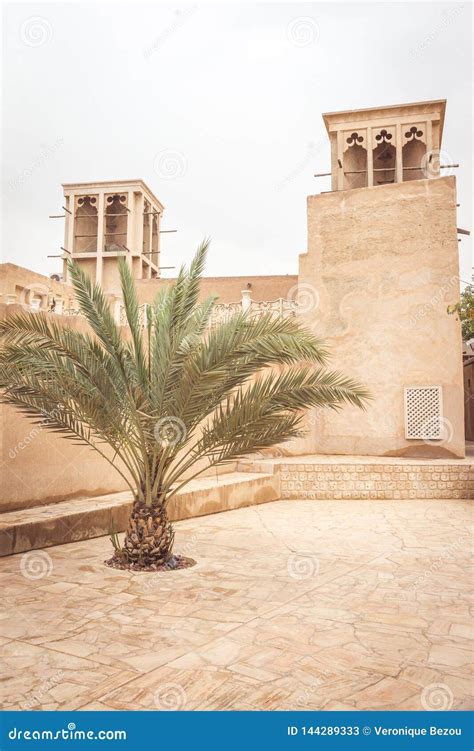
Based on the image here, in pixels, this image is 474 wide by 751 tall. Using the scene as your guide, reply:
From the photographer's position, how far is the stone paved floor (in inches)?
128

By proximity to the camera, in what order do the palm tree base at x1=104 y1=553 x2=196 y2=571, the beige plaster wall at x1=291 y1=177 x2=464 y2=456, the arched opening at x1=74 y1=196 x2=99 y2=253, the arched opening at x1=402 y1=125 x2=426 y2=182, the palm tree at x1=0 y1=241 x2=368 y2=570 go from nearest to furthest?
the palm tree at x1=0 y1=241 x2=368 y2=570, the palm tree base at x1=104 y1=553 x2=196 y2=571, the beige plaster wall at x1=291 y1=177 x2=464 y2=456, the arched opening at x1=402 y1=125 x2=426 y2=182, the arched opening at x1=74 y1=196 x2=99 y2=253

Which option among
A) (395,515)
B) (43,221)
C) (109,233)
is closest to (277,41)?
(395,515)

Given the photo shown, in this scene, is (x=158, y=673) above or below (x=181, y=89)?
below

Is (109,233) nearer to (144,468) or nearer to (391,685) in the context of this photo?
(144,468)

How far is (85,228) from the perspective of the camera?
2973cm

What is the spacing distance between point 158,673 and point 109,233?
27673 mm

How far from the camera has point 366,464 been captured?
38.7ft

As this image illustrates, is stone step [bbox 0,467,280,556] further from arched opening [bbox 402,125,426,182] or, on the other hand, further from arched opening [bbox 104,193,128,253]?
arched opening [bbox 104,193,128,253]

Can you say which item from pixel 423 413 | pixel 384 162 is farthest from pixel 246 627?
pixel 384 162

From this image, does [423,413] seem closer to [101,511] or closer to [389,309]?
[389,309]

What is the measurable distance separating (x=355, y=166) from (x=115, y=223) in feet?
49.7

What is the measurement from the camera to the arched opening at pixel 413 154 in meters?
17.0

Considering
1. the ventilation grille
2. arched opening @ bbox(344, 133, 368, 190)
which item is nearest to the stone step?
the ventilation grille

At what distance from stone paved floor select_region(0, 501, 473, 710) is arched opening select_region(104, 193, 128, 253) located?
23.5 meters
